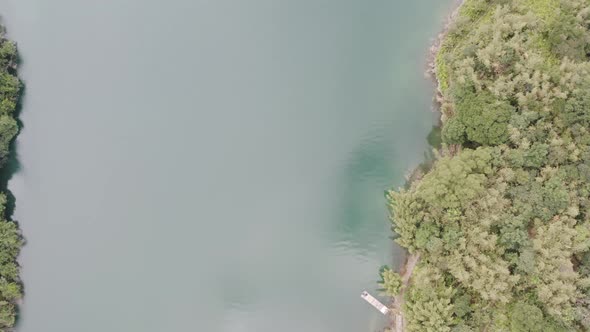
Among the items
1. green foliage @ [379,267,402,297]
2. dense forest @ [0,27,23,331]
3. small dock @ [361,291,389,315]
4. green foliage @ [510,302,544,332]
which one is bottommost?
green foliage @ [510,302,544,332]

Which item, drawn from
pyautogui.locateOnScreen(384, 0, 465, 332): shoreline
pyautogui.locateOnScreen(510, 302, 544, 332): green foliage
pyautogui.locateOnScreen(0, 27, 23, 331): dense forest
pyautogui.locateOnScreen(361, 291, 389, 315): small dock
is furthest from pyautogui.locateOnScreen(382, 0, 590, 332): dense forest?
pyautogui.locateOnScreen(0, 27, 23, 331): dense forest

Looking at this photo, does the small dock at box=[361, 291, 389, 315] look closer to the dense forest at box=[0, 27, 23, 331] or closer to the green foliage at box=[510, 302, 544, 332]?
the green foliage at box=[510, 302, 544, 332]

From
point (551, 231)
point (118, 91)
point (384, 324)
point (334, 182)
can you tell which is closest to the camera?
point (551, 231)

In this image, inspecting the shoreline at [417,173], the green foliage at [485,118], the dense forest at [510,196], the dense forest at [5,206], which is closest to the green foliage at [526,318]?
the dense forest at [510,196]

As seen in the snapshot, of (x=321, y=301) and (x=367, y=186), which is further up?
(x=367, y=186)

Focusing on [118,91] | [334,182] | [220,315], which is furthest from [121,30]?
[220,315]

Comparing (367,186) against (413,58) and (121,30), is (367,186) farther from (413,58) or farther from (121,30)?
(121,30)

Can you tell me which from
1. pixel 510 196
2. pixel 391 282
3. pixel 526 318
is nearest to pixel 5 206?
pixel 391 282
